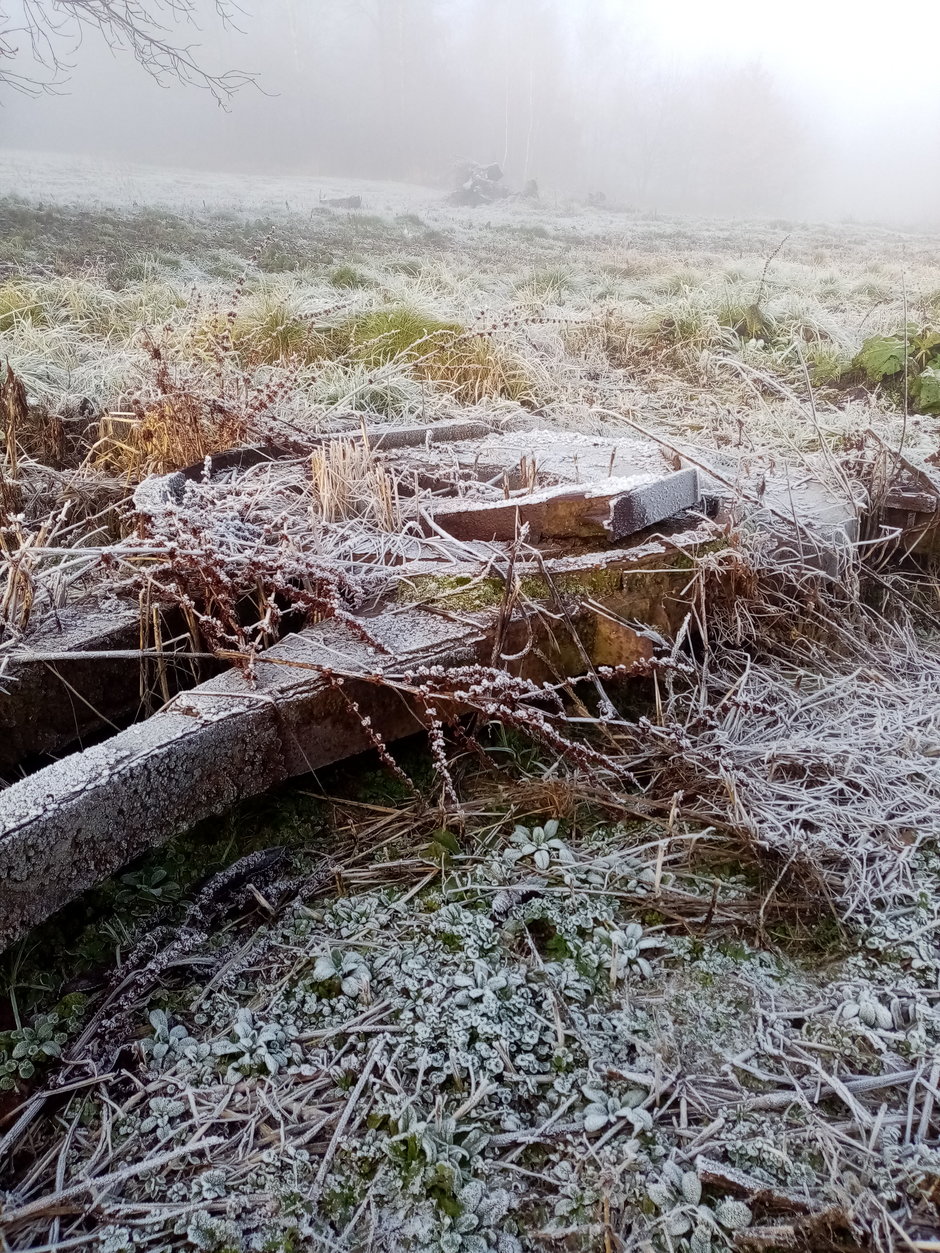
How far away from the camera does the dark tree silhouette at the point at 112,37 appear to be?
424 centimetres

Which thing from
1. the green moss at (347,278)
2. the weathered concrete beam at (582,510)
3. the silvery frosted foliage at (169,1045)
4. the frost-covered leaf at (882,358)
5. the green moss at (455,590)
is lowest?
the silvery frosted foliage at (169,1045)

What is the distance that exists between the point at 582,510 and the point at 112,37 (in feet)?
15.7

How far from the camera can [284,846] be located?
158cm

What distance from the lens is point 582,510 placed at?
2.12 m

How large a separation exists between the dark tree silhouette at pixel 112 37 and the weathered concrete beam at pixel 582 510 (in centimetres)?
423

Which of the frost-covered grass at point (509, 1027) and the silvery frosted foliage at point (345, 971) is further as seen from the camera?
the silvery frosted foliage at point (345, 971)

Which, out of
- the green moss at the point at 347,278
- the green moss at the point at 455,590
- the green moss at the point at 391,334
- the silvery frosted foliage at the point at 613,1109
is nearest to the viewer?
the silvery frosted foliage at the point at 613,1109

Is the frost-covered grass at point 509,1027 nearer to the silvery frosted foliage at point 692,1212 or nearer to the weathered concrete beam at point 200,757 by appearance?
the silvery frosted foliage at point 692,1212

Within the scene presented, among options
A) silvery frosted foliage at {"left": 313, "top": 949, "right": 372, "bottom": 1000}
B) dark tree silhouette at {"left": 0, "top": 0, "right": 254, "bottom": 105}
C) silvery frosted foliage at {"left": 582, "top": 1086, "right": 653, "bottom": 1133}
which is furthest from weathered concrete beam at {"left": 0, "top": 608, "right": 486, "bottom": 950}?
dark tree silhouette at {"left": 0, "top": 0, "right": 254, "bottom": 105}

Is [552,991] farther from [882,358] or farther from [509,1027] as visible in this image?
[882,358]

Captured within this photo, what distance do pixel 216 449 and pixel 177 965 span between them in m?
2.17

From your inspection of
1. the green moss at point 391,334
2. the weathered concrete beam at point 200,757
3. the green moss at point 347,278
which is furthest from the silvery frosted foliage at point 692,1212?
the green moss at point 347,278

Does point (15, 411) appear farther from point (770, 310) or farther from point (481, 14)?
point (770, 310)

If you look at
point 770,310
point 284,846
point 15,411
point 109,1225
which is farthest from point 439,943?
point 770,310
